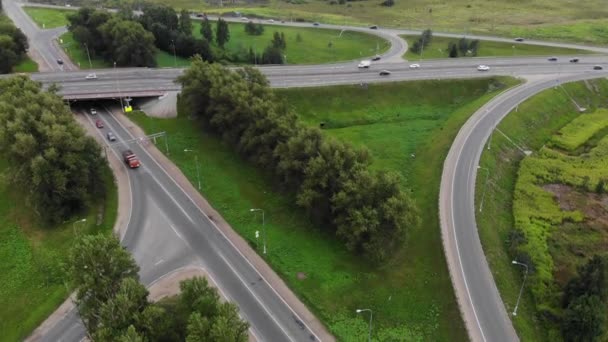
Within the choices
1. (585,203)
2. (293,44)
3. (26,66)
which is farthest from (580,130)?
(26,66)

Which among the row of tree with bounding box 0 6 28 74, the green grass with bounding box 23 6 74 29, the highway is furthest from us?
the green grass with bounding box 23 6 74 29

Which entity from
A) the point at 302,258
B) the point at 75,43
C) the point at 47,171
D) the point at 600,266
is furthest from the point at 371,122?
the point at 75,43

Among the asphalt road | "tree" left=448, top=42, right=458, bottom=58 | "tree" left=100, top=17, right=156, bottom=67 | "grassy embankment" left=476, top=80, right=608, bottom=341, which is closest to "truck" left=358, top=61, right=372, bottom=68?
"tree" left=448, top=42, right=458, bottom=58

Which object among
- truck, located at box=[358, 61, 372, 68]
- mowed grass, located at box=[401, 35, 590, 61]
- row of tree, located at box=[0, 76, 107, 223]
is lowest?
row of tree, located at box=[0, 76, 107, 223]

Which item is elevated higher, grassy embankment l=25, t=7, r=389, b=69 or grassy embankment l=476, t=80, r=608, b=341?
grassy embankment l=25, t=7, r=389, b=69

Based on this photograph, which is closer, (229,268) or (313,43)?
(229,268)

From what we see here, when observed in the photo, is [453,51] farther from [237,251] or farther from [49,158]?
[49,158]

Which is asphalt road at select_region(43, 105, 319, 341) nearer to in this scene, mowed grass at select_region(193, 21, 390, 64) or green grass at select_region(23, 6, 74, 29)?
mowed grass at select_region(193, 21, 390, 64)
